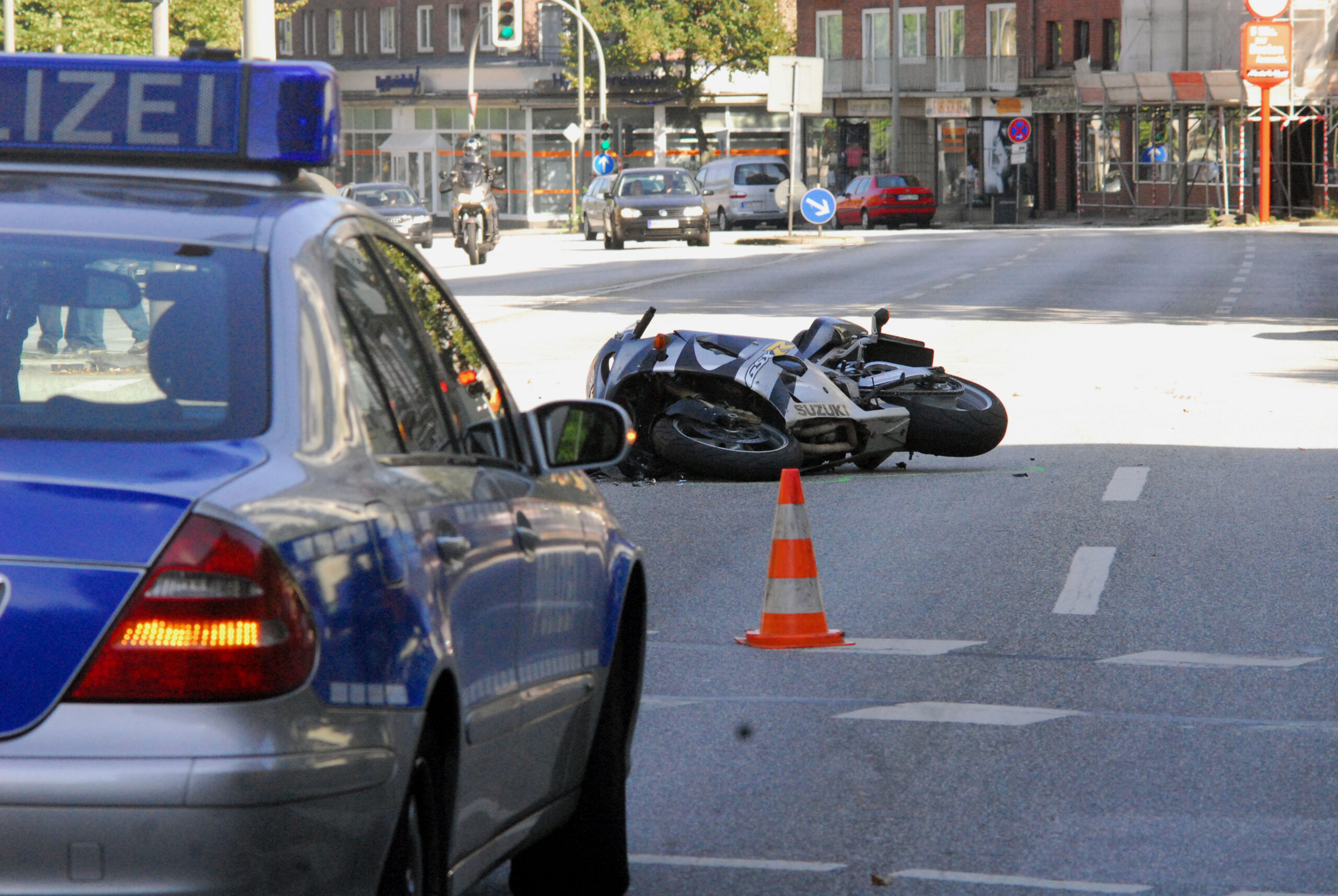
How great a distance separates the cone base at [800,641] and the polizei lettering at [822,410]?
4.33 metres

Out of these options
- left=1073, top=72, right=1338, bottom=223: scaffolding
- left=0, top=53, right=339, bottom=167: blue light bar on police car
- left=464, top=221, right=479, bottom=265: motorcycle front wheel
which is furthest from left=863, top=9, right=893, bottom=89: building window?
left=0, top=53, right=339, bottom=167: blue light bar on police car

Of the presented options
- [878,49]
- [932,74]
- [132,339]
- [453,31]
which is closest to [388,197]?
[932,74]

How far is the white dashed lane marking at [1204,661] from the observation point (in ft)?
24.2

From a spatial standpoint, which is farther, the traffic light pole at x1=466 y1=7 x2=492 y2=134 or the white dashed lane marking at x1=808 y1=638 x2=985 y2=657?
the traffic light pole at x1=466 y1=7 x2=492 y2=134

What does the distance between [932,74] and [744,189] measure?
14742mm

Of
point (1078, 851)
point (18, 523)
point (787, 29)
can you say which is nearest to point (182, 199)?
point (18, 523)

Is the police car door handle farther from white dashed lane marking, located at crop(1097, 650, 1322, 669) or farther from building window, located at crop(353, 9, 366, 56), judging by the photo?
building window, located at crop(353, 9, 366, 56)

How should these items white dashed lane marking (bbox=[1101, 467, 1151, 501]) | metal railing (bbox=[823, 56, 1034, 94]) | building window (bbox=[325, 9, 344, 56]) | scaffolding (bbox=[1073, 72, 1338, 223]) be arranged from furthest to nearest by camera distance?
1. building window (bbox=[325, 9, 344, 56])
2. metal railing (bbox=[823, 56, 1034, 94])
3. scaffolding (bbox=[1073, 72, 1338, 223])
4. white dashed lane marking (bbox=[1101, 467, 1151, 501])

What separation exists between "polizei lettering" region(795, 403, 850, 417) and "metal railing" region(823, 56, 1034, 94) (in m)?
60.0

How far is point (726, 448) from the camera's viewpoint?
12180 millimetres

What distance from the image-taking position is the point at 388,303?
12.7 feet

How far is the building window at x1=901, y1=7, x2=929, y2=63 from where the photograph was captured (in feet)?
242

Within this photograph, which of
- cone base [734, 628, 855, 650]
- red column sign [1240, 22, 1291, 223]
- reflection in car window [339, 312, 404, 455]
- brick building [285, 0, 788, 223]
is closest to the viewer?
reflection in car window [339, 312, 404, 455]

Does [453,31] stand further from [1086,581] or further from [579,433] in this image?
[579,433]
